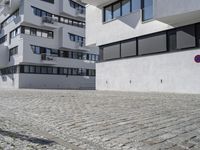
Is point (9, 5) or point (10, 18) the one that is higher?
point (9, 5)

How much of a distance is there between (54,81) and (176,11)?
29.8 meters

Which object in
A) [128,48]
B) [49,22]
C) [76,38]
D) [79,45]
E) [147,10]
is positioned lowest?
[128,48]

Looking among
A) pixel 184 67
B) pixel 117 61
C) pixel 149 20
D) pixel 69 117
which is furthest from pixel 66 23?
pixel 69 117

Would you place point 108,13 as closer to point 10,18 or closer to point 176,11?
point 176,11

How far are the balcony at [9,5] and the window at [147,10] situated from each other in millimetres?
26149

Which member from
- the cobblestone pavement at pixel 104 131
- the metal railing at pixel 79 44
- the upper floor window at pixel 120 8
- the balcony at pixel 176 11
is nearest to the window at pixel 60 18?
the metal railing at pixel 79 44

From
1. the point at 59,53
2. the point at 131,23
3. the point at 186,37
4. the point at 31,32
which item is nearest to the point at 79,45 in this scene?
the point at 59,53

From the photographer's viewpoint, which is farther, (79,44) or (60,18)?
(79,44)

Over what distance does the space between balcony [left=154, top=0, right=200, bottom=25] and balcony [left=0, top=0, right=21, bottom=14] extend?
29362mm

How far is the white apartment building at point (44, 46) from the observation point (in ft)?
132

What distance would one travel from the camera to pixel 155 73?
1908cm

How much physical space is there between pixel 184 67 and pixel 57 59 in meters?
29.1

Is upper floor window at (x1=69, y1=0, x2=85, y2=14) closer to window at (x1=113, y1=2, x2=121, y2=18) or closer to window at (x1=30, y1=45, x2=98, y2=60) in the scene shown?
window at (x1=30, y1=45, x2=98, y2=60)

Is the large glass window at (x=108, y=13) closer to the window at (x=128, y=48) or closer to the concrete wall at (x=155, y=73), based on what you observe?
the window at (x=128, y=48)
